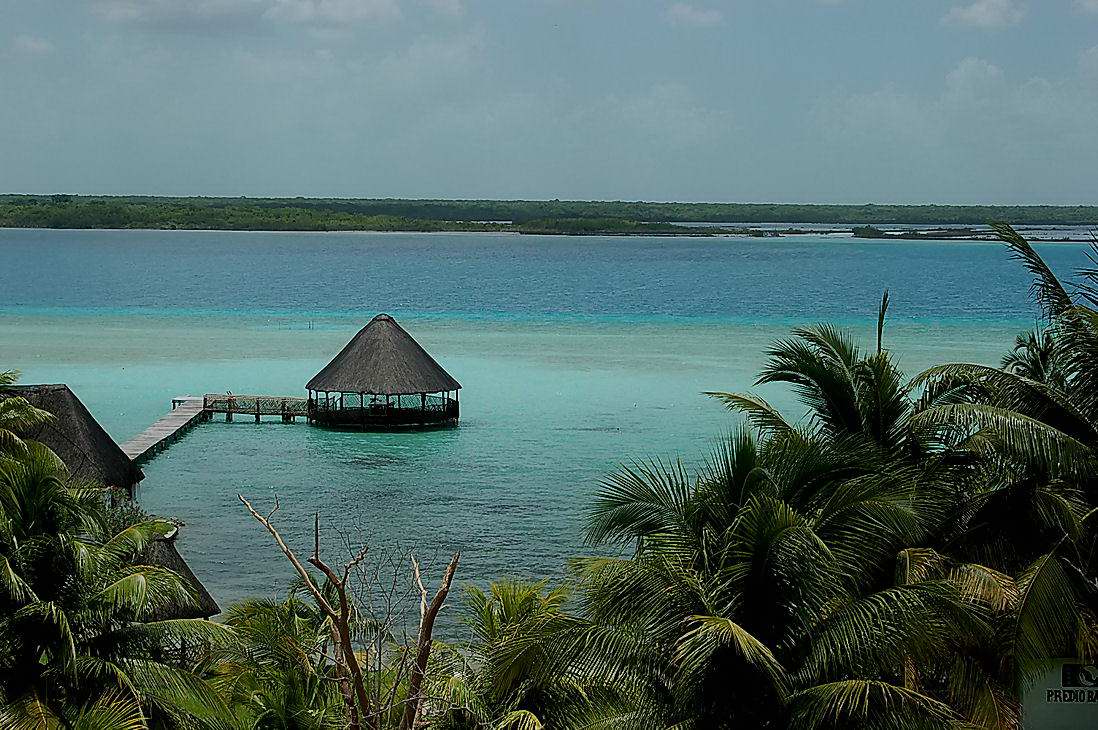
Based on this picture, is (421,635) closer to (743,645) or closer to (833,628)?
(743,645)

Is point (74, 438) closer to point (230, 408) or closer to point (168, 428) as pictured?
point (168, 428)

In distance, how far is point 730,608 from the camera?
27.2ft

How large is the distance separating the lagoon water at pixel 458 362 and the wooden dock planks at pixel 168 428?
1.44 ft

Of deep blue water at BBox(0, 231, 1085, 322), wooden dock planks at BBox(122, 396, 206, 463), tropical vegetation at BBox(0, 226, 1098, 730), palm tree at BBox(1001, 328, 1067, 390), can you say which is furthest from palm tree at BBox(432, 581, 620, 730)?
deep blue water at BBox(0, 231, 1085, 322)

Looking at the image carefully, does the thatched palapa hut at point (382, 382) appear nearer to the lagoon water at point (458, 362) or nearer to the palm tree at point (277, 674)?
the lagoon water at point (458, 362)

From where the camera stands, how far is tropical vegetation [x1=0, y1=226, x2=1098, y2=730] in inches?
321

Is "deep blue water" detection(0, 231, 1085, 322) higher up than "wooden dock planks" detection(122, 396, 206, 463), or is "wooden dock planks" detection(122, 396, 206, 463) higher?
"wooden dock planks" detection(122, 396, 206, 463)

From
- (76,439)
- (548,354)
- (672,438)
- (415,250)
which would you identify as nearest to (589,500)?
(672,438)

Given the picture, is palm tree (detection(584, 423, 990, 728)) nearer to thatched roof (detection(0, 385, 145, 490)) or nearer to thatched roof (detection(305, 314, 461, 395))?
thatched roof (detection(0, 385, 145, 490))

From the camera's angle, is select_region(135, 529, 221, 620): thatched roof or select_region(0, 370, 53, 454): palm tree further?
select_region(135, 529, 221, 620): thatched roof

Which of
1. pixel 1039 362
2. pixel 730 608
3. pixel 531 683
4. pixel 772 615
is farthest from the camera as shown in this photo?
pixel 1039 362

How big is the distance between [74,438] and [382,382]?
11.2 metres

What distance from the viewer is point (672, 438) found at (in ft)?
98.8

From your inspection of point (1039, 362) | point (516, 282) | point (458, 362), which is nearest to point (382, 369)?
point (458, 362)
